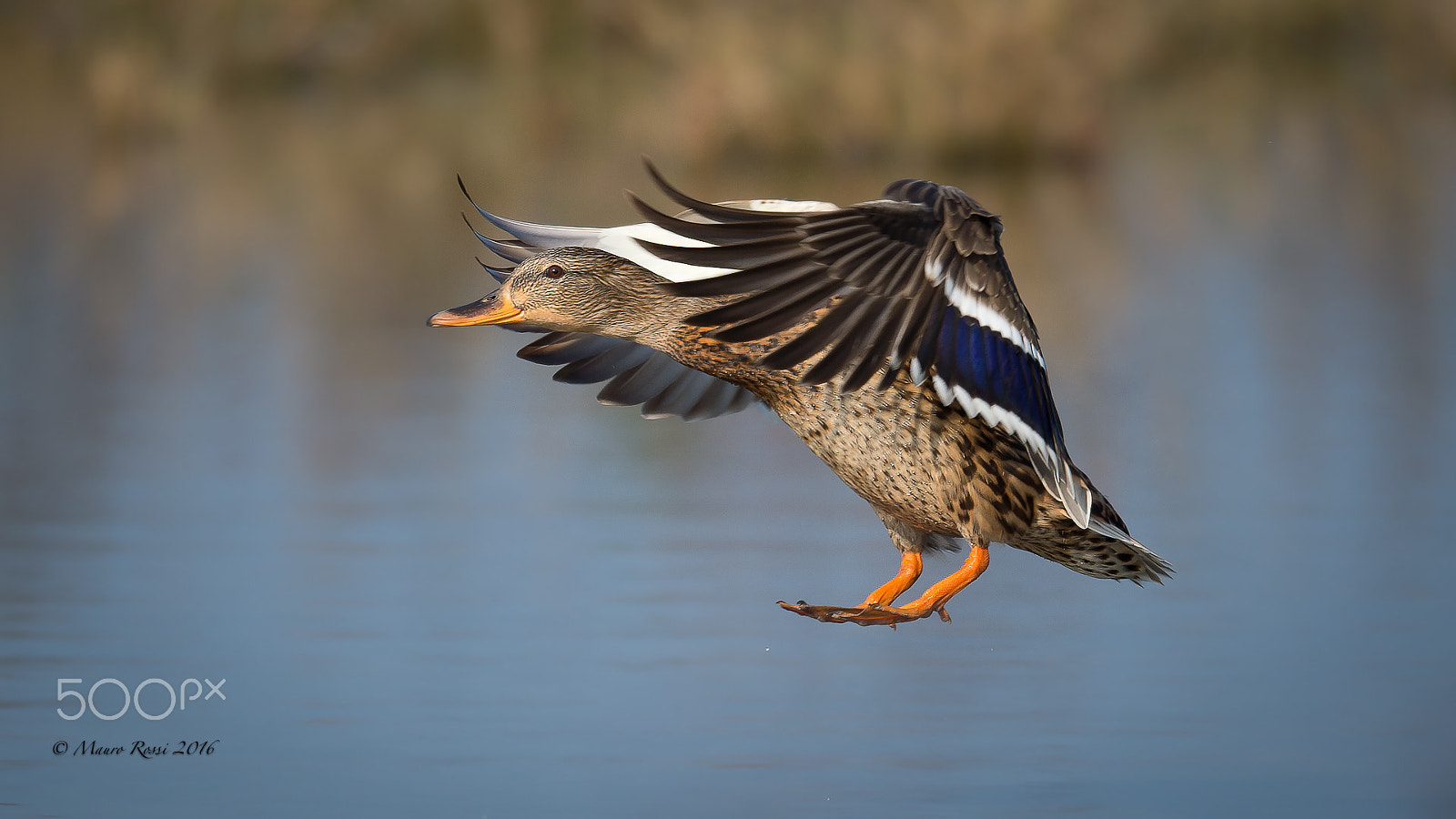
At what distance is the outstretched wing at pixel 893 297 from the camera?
17.2 feet

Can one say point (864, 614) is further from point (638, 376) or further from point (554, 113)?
point (554, 113)

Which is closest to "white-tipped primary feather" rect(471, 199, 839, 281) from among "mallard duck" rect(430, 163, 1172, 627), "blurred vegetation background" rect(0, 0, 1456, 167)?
"mallard duck" rect(430, 163, 1172, 627)

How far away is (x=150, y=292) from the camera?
16.1 m

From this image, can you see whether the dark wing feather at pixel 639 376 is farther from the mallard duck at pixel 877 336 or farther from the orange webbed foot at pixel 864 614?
the orange webbed foot at pixel 864 614

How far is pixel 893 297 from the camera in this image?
5477 mm

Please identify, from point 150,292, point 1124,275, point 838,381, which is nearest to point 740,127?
point 1124,275

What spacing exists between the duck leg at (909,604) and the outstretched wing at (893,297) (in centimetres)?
32

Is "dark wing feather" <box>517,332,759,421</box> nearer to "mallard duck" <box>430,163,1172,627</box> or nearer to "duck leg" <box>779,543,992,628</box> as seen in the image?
"mallard duck" <box>430,163,1172,627</box>

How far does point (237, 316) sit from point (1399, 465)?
7.81 metres

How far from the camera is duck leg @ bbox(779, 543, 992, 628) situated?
227 inches

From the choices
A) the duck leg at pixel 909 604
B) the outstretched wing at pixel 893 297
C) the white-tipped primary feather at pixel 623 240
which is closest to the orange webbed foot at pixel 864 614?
the duck leg at pixel 909 604

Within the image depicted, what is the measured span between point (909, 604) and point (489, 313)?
1.36 metres

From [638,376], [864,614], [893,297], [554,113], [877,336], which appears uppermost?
[554,113]

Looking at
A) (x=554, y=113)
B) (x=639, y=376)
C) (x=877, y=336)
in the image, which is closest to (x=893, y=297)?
(x=877, y=336)
